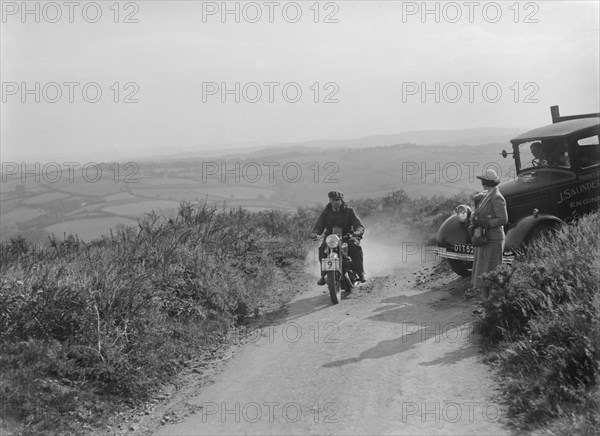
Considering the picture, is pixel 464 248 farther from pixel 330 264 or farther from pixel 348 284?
pixel 330 264

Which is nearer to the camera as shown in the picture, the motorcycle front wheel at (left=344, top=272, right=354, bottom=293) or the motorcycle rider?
the motorcycle front wheel at (left=344, top=272, right=354, bottom=293)

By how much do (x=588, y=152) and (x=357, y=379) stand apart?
717cm

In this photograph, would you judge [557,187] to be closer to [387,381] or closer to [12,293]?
[387,381]

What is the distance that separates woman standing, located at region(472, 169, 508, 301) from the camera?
875 cm

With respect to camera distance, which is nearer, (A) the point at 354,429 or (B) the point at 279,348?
(A) the point at 354,429

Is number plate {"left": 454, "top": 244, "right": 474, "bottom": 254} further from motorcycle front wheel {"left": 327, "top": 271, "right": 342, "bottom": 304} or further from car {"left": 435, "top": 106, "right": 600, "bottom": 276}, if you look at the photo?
motorcycle front wheel {"left": 327, "top": 271, "right": 342, "bottom": 304}

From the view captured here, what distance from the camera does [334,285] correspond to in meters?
10.4

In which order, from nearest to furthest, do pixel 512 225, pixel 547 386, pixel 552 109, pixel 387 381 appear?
1. pixel 547 386
2. pixel 387 381
3. pixel 512 225
4. pixel 552 109

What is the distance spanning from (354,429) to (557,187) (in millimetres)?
7425

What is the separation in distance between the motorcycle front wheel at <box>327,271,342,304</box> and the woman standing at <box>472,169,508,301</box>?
99.9 inches

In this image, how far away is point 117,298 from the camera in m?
7.41

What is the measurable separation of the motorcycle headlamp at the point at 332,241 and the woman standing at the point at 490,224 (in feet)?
8.82

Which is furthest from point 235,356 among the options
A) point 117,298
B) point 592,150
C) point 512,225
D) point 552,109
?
point 552,109

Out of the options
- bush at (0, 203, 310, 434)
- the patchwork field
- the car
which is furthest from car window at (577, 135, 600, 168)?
the patchwork field
